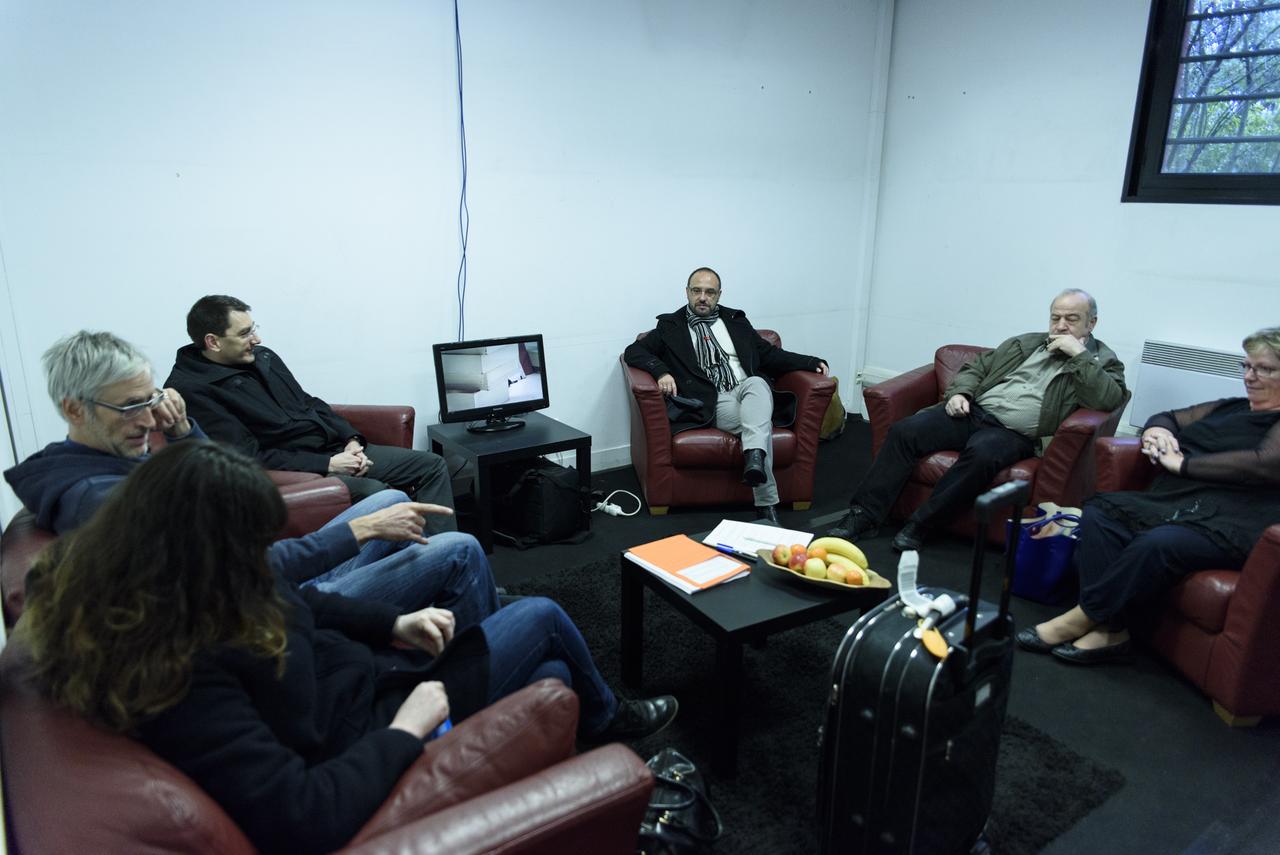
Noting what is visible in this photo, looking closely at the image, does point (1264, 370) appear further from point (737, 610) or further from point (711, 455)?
point (711, 455)

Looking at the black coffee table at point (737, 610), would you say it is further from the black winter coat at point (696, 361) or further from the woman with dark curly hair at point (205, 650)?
the black winter coat at point (696, 361)

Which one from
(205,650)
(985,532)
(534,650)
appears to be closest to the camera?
(205,650)

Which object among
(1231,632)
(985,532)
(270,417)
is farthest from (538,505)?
(1231,632)

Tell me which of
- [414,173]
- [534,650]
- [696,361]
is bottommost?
[534,650]

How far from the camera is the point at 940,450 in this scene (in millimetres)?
3361

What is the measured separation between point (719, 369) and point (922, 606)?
2358mm

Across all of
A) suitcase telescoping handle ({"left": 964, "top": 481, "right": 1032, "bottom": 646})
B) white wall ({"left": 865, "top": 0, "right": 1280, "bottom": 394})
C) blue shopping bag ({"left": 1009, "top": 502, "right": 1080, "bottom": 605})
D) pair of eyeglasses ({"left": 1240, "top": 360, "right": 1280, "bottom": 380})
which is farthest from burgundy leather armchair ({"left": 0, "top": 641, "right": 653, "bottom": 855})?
white wall ({"left": 865, "top": 0, "right": 1280, "bottom": 394})

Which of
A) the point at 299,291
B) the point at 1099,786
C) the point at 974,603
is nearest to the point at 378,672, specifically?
the point at 974,603

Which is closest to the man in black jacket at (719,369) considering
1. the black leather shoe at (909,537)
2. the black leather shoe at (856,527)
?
the black leather shoe at (856,527)

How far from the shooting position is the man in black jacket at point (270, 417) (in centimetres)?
270

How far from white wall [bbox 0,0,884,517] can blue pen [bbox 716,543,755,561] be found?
1819 mm

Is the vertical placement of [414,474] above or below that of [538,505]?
above

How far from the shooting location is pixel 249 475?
1.13m

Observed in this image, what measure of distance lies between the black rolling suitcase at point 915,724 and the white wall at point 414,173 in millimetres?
2555
